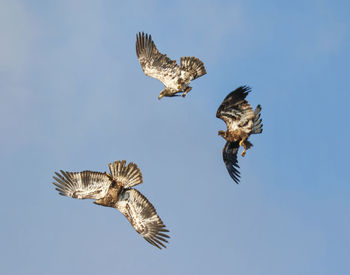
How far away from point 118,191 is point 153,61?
534 cm

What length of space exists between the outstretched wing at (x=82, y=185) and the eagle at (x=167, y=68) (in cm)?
450

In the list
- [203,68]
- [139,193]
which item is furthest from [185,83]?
[139,193]

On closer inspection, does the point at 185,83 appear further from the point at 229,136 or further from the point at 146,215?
the point at 146,215

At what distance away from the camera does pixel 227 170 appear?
2150cm

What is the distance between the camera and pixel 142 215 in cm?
1975

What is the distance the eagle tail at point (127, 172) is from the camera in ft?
65.1

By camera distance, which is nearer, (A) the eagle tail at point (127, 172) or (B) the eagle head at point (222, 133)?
(A) the eagle tail at point (127, 172)

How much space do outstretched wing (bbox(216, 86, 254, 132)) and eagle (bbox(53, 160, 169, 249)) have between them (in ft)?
10.2

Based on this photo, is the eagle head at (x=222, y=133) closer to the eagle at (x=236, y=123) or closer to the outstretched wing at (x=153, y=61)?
the eagle at (x=236, y=123)

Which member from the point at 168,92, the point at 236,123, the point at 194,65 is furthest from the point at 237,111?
the point at 168,92

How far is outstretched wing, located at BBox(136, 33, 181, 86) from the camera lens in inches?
891

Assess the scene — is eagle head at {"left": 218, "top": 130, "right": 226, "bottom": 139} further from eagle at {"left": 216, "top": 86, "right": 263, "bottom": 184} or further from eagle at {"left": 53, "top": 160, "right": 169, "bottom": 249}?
eagle at {"left": 53, "top": 160, "right": 169, "bottom": 249}

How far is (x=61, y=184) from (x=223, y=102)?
5570mm

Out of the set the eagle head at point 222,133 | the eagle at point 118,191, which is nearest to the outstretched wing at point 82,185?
the eagle at point 118,191
